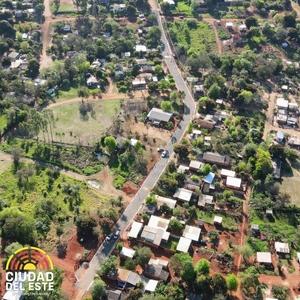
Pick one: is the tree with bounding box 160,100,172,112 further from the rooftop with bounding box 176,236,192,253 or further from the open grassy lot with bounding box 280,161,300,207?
the rooftop with bounding box 176,236,192,253

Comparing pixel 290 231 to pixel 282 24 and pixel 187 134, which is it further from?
pixel 282 24

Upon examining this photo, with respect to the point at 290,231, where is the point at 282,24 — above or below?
above

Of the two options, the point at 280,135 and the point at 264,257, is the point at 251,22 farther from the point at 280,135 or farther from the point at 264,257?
the point at 264,257


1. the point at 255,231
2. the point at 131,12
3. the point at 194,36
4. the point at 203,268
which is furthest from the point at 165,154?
the point at 131,12

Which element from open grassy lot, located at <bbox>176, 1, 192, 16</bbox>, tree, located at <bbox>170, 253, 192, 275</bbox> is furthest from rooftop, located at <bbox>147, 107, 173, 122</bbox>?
open grassy lot, located at <bbox>176, 1, 192, 16</bbox>

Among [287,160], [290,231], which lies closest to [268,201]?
[290,231]

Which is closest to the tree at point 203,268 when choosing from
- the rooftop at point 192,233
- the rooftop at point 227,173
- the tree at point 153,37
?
the rooftop at point 192,233
